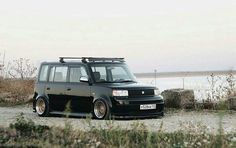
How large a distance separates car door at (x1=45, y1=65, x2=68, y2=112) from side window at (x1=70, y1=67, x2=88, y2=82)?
26 cm

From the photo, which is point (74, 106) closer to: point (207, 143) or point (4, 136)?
point (4, 136)

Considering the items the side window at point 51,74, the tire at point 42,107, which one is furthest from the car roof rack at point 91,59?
the tire at point 42,107

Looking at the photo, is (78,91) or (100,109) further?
(78,91)

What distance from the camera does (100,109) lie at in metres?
16.4

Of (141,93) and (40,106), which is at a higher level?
(141,93)

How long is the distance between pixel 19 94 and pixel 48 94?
21.0ft

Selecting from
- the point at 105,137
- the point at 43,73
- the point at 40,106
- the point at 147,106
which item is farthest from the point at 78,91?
the point at 105,137

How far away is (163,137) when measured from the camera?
1002 cm

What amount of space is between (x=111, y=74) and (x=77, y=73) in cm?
103

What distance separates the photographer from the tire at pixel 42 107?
18.0 m

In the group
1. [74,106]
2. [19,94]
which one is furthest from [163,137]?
[19,94]

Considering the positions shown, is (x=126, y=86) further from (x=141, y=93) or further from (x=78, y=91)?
(x=78, y=91)

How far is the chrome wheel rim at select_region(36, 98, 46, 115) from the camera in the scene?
59.6 ft

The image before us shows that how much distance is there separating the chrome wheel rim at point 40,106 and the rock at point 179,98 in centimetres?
388
